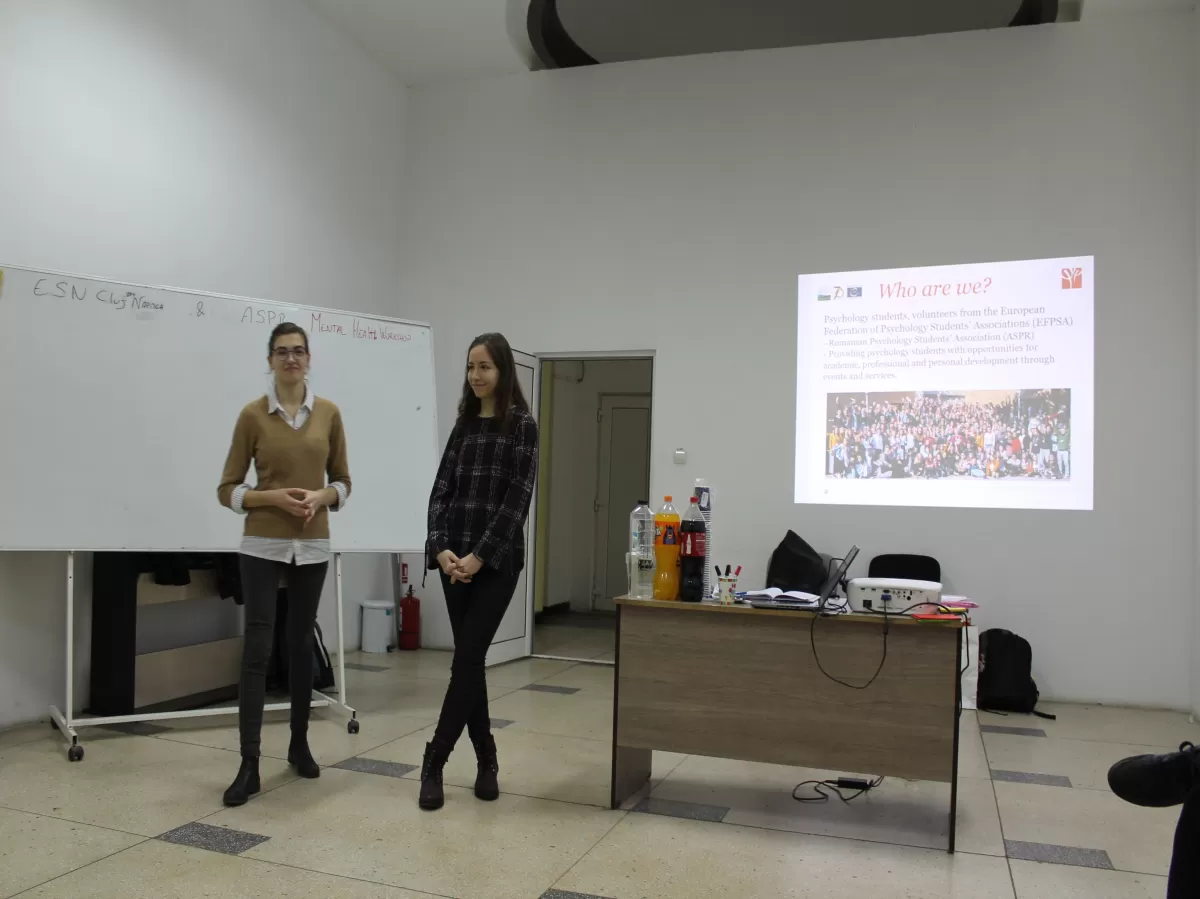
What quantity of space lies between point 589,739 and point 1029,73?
432 cm

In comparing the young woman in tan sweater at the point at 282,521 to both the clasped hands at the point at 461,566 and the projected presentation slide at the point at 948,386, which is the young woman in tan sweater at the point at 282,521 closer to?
the clasped hands at the point at 461,566

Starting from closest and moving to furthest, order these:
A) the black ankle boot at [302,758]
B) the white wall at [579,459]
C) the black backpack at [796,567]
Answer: the black ankle boot at [302,758] < the black backpack at [796,567] < the white wall at [579,459]

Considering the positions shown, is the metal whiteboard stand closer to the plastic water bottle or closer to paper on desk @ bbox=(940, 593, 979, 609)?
the plastic water bottle

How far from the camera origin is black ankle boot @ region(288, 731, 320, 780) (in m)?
3.24

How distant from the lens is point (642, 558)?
10.3 feet

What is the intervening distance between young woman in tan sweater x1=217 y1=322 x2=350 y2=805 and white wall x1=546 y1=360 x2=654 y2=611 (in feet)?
16.4

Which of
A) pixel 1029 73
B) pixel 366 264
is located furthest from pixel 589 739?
pixel 1029 73

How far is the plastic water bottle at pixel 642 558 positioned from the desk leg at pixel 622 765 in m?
0.11

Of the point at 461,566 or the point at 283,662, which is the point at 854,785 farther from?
the point at 283,662

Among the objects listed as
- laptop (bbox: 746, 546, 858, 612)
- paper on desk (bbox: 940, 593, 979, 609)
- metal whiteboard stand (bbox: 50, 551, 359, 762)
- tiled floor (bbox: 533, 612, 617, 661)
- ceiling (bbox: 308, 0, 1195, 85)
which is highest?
ceiling (bbox: 308, 0, 1195, 85)

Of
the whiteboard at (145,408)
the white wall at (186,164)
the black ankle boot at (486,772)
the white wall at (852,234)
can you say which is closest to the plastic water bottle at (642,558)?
the black ankle boot at (486,772)

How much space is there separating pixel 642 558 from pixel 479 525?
1.94ft

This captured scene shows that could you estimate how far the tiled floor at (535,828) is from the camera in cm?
238

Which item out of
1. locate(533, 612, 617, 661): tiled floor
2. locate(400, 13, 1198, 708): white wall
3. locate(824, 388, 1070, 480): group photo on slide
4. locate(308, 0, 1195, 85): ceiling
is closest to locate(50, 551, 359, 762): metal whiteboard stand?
locate(533, 612, 617, 661): tiled floor
